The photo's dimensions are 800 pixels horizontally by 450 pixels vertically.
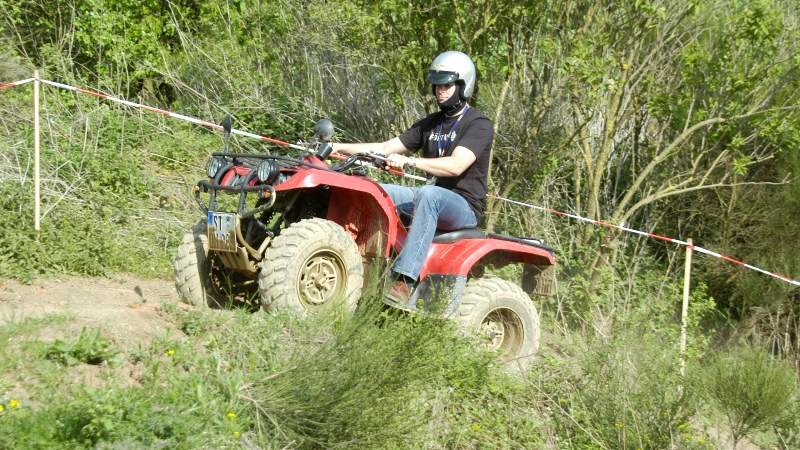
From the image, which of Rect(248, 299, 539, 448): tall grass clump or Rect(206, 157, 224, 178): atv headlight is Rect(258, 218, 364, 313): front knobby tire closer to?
Rect(248, 299, 539, 448): tall grass clump

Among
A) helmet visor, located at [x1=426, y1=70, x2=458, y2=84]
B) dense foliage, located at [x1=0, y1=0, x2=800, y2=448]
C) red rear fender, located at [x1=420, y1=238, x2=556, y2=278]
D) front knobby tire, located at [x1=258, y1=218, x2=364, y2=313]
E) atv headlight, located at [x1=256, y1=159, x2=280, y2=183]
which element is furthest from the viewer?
dense foliage, located at [x1=0, y1=0, x2=800, y2=448]

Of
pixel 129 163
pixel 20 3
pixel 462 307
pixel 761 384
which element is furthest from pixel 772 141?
pixel 20 3

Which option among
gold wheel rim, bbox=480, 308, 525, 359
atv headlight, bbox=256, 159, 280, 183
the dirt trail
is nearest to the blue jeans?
gold wheel rim, bbox=480, 308, 525, 359

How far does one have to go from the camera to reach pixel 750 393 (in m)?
7.23

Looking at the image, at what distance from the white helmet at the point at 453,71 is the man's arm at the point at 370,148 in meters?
0.64

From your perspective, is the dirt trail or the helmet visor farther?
the helmet visor

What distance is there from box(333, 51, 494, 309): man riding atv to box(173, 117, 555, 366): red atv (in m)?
0.13

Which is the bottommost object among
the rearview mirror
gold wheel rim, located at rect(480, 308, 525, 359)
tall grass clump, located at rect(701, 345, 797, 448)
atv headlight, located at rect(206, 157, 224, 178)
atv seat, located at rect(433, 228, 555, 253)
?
tall grass clump, located at rect(701, 345, 797, 448)

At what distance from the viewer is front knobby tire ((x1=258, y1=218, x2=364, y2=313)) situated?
6.41 metres

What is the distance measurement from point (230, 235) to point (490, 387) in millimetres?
1878

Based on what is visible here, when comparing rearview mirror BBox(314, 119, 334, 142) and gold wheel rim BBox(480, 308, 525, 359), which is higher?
rearview mirror BBox(314, 119, 334, 142)

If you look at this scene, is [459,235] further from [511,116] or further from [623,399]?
[511,116]

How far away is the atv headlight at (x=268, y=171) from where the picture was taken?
652cm

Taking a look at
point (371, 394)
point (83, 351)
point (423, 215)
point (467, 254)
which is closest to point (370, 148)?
point (423, 215)
